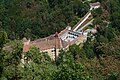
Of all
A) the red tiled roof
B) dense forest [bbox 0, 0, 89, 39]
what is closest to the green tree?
the red tiled roof

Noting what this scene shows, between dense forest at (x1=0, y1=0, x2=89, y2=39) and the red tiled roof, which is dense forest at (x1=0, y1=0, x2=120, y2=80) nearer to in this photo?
dense forest at (x1=0, y1=0, x2=89, y2=39)

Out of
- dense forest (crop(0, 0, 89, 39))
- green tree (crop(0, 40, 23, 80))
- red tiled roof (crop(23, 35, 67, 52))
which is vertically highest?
dense forest (crop(0, 0, 89, 39))

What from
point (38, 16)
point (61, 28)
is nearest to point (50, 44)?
point (61, 28)

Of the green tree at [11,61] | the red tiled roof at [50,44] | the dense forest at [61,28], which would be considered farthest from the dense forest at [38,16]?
the green tree at [11,61]

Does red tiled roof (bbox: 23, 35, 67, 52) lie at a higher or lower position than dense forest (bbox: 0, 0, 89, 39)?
lower

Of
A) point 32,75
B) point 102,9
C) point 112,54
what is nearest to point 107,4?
point 102,9

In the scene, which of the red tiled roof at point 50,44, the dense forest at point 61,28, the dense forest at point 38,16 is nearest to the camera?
the dense forest at point 61,28

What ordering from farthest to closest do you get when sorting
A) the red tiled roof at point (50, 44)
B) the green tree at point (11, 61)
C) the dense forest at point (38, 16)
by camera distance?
the dense forest at point (38, 16) → the red tiled roof at point (50, 44) → the green tree at point (11, 61)

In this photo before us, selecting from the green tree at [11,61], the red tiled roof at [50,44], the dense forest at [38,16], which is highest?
the dense forest at [38,16]

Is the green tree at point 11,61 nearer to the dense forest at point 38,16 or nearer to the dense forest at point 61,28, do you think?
the dense forest at point 61,28

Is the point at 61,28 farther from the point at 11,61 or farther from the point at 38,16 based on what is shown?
the point at 11,61

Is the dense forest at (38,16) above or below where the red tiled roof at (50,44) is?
above
